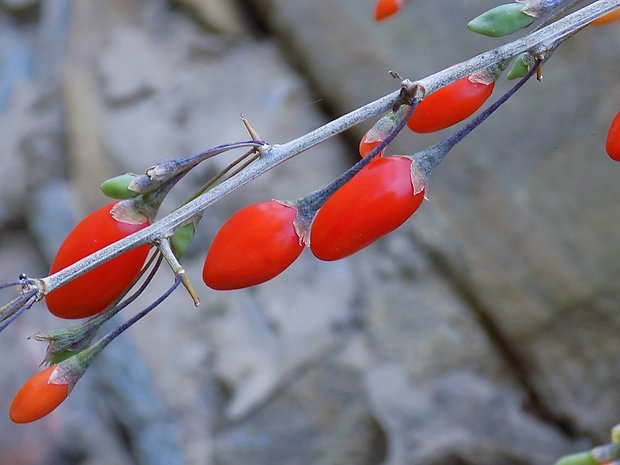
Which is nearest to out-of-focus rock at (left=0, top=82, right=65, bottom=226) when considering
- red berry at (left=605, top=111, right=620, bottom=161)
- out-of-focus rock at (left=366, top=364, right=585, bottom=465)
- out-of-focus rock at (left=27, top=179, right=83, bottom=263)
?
out-of-focus rock at (left=27, top=179, right=83, bottom=263)

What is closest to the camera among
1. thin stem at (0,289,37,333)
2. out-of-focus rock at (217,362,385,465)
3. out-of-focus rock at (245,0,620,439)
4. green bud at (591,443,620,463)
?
thin stem at (0,289,37,333)

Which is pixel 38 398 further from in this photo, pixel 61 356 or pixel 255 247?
pixel 255 247

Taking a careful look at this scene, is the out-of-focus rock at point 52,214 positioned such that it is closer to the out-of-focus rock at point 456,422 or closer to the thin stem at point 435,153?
the out-of-focus rock at point 456,422

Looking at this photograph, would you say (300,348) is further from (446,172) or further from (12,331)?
(12,331)

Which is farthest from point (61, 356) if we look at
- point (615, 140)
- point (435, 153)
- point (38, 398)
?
point (615, 140)

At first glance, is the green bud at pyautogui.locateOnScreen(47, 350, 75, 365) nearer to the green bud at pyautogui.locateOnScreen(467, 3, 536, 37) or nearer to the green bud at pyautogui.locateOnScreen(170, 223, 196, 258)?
the green bud at pyautogui.locateOnScreen(170, 223, 196, 258)

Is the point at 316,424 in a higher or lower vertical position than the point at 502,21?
lower
